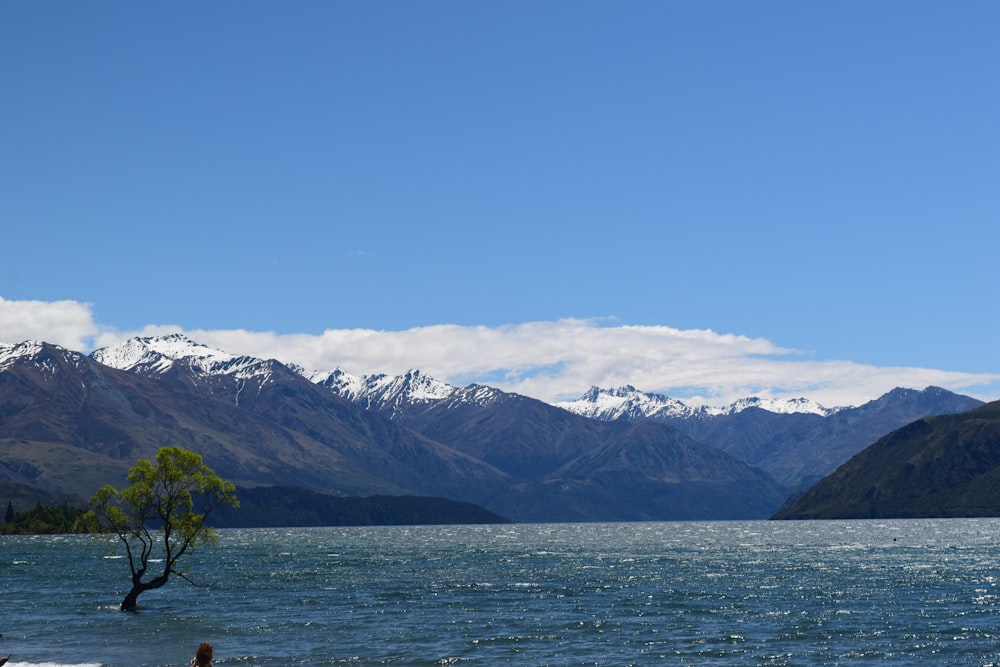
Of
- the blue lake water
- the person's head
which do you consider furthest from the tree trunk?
the person's head

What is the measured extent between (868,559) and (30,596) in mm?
138076

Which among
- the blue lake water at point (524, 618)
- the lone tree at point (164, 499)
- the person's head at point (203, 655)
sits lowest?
the blue lake water at point (524, 618)

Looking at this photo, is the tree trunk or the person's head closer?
the person's head

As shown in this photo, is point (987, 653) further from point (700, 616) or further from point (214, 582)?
point (214, 582)

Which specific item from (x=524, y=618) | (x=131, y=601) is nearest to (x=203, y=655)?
(x=524, y=618)

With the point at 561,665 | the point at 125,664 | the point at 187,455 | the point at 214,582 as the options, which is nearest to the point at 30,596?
the point at 214,582

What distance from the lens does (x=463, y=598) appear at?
371 feet

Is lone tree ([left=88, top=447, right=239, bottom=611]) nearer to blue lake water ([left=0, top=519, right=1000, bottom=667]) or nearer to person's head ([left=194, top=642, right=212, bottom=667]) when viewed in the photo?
blue lake water ([left=0, top=519, right=1000, bottom=667])

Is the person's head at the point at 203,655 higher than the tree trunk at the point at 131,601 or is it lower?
higher

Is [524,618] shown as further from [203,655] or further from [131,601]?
[203,655]

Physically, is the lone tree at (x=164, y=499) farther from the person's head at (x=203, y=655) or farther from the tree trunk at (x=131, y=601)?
the person's head at (x=203, y=655)

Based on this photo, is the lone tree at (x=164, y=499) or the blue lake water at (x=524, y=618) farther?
the lone tree at (x=164, y=499)

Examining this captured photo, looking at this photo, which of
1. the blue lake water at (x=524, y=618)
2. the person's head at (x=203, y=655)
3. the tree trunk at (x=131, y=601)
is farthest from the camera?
the tree trunk at (x=131, y=601)

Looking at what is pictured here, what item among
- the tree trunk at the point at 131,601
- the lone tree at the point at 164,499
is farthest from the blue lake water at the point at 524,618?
the lone tree at the point at 164,499
